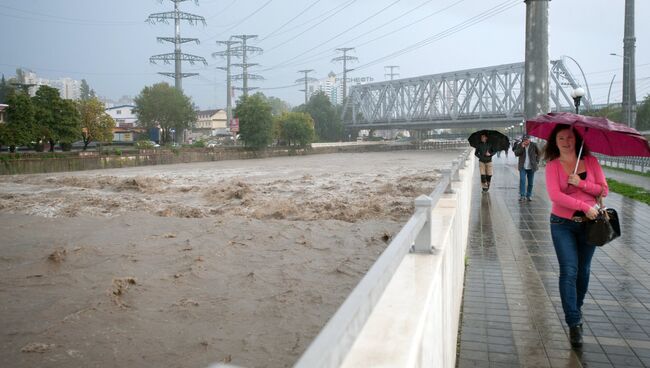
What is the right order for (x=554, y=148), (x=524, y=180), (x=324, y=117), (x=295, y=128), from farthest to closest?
1. (x=324, y=117)
2. (x=295, y=128)
3. (x=524, y=180)
4. (x=554, y=148)

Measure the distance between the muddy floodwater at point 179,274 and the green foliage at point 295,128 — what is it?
54595mm

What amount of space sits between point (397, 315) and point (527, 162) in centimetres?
1241

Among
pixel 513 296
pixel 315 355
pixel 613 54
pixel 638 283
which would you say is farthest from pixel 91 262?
pixel 613 54

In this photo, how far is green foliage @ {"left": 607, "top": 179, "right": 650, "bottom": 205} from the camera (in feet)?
49.3

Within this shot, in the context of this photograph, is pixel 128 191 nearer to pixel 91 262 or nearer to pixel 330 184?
pixel 330 184

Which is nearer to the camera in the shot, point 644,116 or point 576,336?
point 576,336

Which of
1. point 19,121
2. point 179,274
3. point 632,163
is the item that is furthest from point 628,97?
point 19,121

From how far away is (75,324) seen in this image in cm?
919

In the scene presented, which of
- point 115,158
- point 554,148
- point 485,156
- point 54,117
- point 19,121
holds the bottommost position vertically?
point 115,158

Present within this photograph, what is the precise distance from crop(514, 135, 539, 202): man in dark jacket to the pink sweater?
9.21 metres

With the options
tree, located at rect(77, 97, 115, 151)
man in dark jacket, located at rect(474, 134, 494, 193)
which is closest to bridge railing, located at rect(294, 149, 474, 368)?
man in dark jacket, located at rect(474, 134, 494, 193)

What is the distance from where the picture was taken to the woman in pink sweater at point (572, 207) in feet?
14.9

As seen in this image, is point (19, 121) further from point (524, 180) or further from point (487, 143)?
point (524, 180)

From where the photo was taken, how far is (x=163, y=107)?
75188 millimetres
